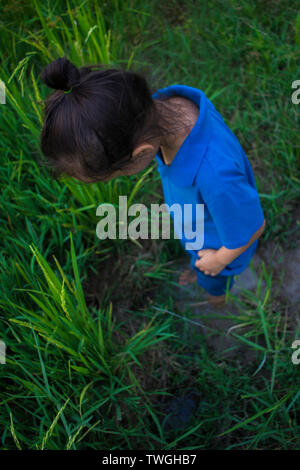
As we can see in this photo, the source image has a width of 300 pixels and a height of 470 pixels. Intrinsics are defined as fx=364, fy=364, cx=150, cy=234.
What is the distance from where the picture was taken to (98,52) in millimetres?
1668

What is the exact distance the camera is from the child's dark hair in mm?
802

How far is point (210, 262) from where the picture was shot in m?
1.22

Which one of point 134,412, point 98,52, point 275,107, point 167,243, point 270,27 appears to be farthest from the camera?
point 270,27

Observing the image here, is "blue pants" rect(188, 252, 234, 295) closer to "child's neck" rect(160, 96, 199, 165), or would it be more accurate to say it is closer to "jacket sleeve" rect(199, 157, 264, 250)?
"jacket sleeve" rect(199, 157, 264, 250)

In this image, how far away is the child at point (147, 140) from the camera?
31.9 inches

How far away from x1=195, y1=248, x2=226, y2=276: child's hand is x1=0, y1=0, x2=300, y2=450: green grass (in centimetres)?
35

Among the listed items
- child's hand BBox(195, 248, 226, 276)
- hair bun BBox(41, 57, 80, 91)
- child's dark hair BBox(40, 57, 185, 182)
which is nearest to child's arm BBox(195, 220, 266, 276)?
child's hand BBox(195, 248, 226, 276)

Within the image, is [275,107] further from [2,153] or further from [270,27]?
[2,153]

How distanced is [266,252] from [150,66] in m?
1.25

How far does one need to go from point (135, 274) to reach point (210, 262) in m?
0.56

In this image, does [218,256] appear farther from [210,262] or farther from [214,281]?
[214,281]

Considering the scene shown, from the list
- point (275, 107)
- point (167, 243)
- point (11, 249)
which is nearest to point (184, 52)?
point (275, 107)

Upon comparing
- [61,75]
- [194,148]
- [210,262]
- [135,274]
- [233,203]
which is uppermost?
[61,75]

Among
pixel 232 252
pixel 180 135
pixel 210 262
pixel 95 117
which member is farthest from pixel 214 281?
pixel 95 117
